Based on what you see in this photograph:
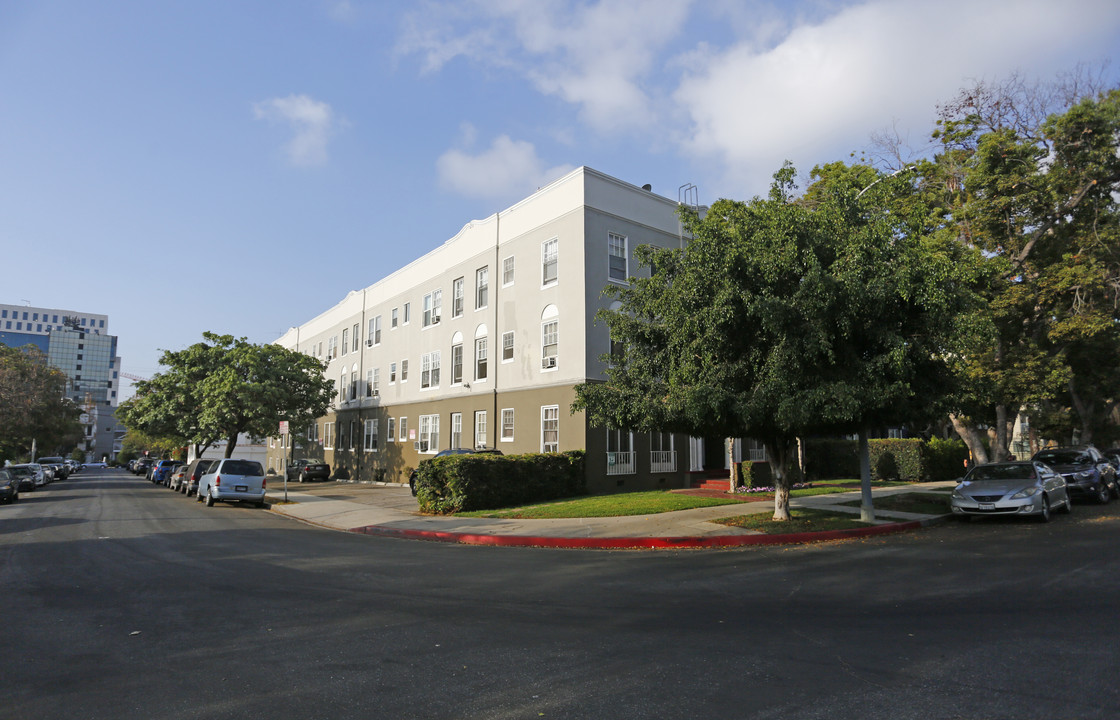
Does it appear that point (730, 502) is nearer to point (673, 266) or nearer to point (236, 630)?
point (673, 266)

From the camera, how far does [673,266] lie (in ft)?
48.2

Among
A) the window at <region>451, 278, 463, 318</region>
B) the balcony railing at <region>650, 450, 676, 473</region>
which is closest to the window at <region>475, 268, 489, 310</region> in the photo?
the window at <region>451, 278, 463, 318</region>

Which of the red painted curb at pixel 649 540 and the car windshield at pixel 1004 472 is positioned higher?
the car windshield at pixel 1004 472

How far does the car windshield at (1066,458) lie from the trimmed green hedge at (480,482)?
15.4m

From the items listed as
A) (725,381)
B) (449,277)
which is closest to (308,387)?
(449,277)

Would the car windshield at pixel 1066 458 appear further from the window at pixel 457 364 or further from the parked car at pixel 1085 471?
the window at pixel 457 364

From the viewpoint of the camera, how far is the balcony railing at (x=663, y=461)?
24.5m

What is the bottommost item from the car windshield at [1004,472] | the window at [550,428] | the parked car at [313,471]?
the parked car at [313,471]

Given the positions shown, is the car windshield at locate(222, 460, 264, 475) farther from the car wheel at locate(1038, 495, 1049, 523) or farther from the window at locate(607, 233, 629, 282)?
the car wheel at locate(1038, 495, 1049, 523)

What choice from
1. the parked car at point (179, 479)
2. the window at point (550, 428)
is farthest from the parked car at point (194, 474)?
the window at point (550, 428)

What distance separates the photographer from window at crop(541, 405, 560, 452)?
23.9 metres

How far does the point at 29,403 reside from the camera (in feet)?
151

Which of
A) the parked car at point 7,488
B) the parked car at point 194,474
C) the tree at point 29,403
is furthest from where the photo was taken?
the tree at point 29,403

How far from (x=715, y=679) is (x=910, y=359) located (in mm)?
10517
